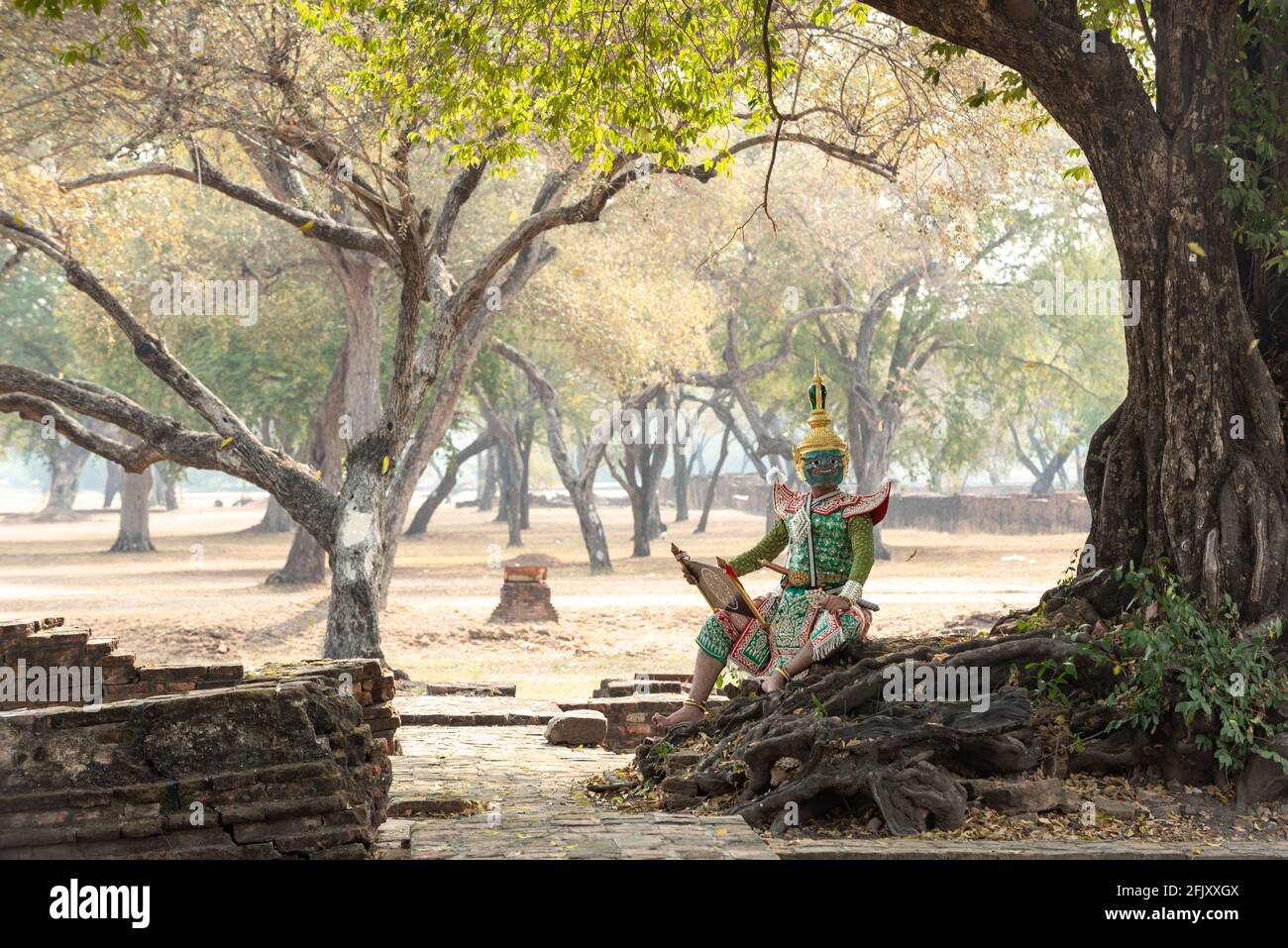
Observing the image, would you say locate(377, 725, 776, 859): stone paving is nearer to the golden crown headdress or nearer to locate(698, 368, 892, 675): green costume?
locate(698, 368, 892, 675): green costume

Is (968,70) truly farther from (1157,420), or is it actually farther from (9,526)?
(9,526)

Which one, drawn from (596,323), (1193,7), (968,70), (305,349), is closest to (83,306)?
(305,349)

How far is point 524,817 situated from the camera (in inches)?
267

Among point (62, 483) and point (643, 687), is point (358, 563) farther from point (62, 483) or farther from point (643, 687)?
point (62, 483)

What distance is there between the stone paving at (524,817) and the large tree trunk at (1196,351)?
306 cm

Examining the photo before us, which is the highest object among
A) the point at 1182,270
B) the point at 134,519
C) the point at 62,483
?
the point at 1182,270

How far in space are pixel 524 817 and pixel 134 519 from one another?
1154 inches

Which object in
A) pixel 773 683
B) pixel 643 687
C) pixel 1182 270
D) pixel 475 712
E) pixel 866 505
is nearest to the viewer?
pixel 1182 270

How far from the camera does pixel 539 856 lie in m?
5.42

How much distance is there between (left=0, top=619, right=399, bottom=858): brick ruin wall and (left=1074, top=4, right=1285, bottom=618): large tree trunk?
15.4 feet

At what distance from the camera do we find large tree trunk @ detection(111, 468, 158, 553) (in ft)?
110

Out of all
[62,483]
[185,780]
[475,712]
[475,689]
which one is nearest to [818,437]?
[475,712]

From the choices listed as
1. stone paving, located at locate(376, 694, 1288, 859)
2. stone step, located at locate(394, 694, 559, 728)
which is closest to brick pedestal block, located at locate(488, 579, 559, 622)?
stone step, located at locate(394, 694, 559, 728)
